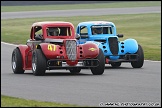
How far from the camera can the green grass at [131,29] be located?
104 ft

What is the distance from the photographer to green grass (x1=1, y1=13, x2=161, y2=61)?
31709 millimetres

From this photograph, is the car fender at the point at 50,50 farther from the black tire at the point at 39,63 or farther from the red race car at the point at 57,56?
the black tire at the point at 39,63

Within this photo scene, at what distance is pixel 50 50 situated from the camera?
1841 centimetres

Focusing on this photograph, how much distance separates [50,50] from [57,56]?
0.25 metres

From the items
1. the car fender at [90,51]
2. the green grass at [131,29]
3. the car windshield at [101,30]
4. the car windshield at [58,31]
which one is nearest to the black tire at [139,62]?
the car windshield at [101,30]

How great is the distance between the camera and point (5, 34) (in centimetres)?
3925

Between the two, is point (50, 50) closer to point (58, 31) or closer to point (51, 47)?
point (51, 47)

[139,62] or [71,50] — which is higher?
[71,50]

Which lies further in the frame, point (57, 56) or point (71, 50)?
point (71, 50)

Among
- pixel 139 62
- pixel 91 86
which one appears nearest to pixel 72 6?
pixel 139 62

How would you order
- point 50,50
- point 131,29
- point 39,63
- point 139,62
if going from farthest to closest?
point 131,29 < point 139,62 < point 50,50 < point 39,63

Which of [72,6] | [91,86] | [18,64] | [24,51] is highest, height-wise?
[72,6]

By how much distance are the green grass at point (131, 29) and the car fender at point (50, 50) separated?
272 inches

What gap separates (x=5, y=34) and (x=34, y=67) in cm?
2086
